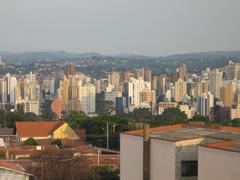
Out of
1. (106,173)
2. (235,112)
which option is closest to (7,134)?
(106,173)

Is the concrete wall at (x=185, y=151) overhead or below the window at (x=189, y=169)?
overhead

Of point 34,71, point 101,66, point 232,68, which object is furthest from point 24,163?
point 101,66

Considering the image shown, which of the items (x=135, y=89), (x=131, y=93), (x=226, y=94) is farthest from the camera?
(x=135, y=89)

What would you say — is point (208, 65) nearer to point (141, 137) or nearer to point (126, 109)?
point (126, 109)

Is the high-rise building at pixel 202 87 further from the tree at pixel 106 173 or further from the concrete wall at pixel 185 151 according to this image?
the concrete wall at pixel 185 151

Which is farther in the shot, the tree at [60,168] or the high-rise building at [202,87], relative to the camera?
the high-rise building at [202,87]

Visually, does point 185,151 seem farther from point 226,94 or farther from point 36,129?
point 226,94

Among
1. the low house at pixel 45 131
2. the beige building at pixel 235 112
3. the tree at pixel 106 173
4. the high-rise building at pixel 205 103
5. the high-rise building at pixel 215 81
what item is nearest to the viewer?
the tree at pixel 106 173

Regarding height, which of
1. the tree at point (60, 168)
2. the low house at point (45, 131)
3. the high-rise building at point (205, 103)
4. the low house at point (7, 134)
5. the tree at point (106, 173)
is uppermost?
the tree at point (60, 168)

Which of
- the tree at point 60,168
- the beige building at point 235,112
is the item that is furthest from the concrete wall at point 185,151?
the beige building at point 235,112
